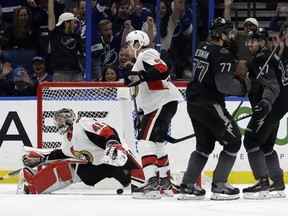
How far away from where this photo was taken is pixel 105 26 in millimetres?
13102

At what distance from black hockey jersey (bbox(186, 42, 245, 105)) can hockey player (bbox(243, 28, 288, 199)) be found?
0.28 metres

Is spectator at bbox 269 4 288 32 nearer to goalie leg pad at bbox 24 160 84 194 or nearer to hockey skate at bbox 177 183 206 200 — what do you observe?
goalie leg pad at bbox 24 160 84 194

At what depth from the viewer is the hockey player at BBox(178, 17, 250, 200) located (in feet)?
28.9

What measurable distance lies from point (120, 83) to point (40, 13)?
3.09 metres

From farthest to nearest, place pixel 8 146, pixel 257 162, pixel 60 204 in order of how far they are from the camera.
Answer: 1. pixel 8 146
2. pixel 257 162
3. pixel 60 204

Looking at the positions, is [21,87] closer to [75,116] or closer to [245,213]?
[75,116]

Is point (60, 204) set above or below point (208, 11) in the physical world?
below

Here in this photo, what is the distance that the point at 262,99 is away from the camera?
29.6 ft

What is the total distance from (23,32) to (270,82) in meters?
5.01

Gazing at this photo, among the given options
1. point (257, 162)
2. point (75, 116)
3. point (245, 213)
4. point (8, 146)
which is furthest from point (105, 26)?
point (245, 213)

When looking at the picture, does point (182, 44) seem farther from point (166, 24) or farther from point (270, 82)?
point (270, 82)

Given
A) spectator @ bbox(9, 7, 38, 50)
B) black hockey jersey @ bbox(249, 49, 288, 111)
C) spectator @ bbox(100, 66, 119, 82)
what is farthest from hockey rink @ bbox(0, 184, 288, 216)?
spectator @ bbox(9, 7, 38, 50)

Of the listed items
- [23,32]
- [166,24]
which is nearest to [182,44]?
[166,24]

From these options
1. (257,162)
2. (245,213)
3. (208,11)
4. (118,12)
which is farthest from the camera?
(118,12)
